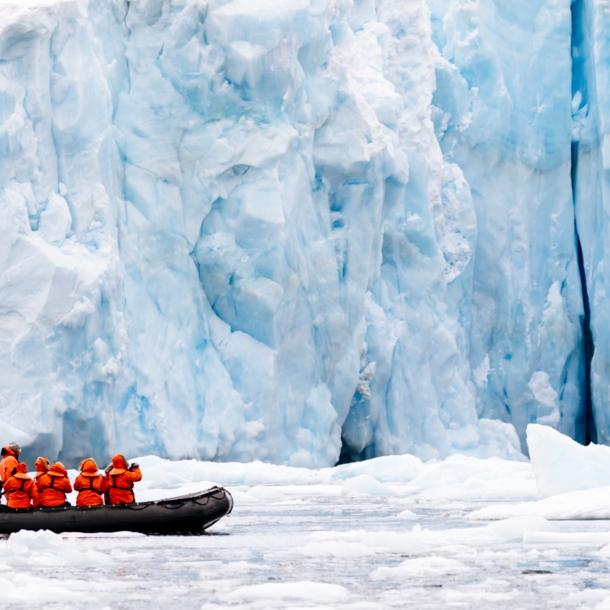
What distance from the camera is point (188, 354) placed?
59.0 ft

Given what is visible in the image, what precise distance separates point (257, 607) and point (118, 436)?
1155cm

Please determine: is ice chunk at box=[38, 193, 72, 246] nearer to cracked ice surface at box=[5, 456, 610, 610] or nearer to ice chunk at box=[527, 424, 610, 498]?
cracked ice surface at box=[5, 456, 610, 610]

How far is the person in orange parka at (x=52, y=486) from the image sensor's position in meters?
8.90

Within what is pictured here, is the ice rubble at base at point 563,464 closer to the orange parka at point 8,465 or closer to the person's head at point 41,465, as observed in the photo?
the person's head at point 41,465

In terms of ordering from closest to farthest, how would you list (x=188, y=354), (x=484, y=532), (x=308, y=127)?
(x=484, y=532)
(x=188, y=354)
(x=308, y=127)

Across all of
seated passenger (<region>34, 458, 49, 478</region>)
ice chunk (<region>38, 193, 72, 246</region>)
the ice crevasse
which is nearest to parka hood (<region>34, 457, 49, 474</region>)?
seated passenger (<region>34, 458, 49, 478</region>)

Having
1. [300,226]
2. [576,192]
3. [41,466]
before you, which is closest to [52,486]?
[41,466]

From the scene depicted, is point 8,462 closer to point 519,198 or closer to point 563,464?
point 563,464

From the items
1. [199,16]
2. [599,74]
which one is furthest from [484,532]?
[599,74]

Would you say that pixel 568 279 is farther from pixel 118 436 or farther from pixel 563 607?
pixel 563 607

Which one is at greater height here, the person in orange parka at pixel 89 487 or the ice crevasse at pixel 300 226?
the ice crevasse at pixel 300 226

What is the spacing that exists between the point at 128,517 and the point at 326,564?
260 cm

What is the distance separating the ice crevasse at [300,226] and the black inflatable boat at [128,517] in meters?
5.73

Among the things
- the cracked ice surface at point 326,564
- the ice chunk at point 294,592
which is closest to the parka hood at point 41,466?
the cracked ice surface at point 326,564
